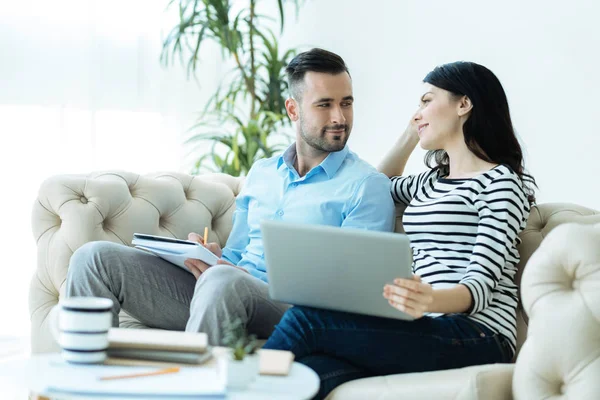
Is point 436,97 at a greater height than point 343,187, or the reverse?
point 436,97

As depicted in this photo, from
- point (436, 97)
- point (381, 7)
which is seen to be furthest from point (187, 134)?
point (436, 97)

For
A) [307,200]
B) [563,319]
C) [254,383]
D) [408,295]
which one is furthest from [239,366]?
[307,200]

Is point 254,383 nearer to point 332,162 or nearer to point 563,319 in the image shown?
point 563,319

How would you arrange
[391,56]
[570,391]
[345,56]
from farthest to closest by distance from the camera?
[345,56] → [391,56] → [570,391]

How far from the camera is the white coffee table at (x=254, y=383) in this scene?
112 centimetres

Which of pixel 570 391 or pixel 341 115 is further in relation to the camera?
pixel 341 115

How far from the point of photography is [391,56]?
11.5 ft

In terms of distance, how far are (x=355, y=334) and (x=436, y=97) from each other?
28.0 inches

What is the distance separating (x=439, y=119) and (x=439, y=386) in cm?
76

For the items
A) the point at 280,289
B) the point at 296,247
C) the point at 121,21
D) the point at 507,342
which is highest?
the point at 121,21

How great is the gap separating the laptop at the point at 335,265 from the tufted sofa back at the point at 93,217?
25.2 inches

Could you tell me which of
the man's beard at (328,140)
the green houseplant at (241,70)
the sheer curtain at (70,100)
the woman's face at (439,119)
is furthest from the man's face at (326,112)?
the sheer curtain at (70,100)

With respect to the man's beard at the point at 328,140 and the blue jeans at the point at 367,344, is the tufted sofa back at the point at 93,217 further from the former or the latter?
the blue jeans at the point at 367,344

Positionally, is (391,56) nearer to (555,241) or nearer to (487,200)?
(487,200)
